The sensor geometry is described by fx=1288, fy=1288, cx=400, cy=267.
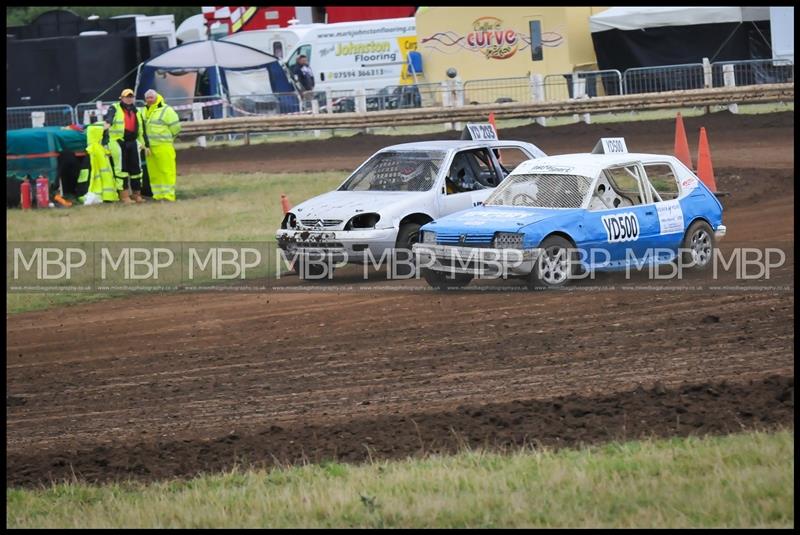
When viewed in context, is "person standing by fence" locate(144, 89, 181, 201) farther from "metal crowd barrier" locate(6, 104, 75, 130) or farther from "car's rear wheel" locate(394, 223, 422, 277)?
"metal crowd barrier" locate(6, 104, 75, 130)

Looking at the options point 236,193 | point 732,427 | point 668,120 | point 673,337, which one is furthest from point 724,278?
point 668,120

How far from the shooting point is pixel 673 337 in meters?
10.8

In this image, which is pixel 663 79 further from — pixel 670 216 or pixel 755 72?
pixel 670 216

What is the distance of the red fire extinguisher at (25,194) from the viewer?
2322 cm

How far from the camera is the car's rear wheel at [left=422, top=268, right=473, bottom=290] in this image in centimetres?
1398

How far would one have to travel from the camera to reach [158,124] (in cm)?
2295

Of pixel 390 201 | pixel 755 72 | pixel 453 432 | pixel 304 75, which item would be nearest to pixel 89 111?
pixel 304 75

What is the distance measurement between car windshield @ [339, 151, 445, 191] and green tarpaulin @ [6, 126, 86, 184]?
9.47m

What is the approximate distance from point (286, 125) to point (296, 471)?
80.7 feet

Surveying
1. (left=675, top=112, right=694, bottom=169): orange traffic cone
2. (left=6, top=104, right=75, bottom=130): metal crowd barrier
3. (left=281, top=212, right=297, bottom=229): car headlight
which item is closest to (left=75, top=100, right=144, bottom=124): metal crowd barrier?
(left=6, top=104, right=75, bottom=130): metal crowd barrier

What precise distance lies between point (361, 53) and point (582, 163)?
21.7 meters

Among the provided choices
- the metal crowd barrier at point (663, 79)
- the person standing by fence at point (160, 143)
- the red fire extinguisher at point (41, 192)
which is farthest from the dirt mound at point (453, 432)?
the metal crowd barrier at point (663, 79)

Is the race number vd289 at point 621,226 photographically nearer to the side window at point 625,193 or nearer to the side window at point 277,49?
the side window at point 625,193

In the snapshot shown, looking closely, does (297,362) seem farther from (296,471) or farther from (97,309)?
(97,309)
